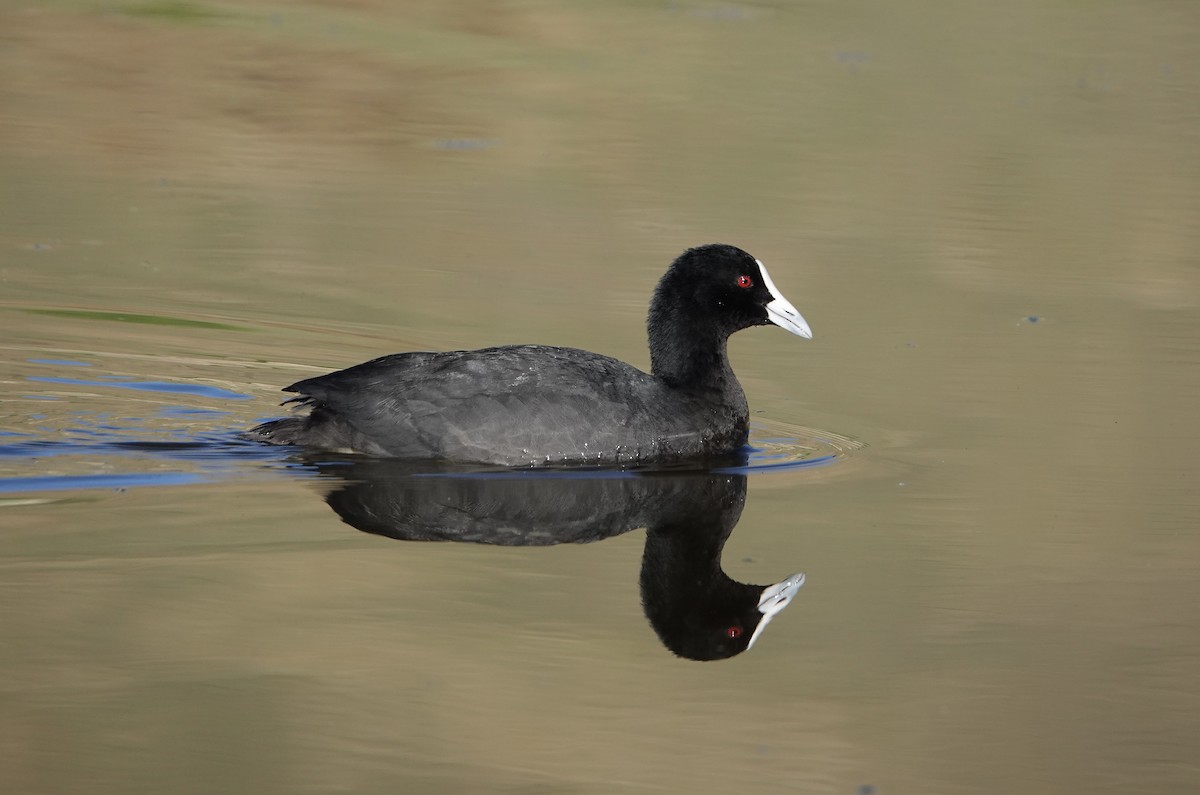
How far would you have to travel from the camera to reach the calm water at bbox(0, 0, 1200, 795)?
503 centimetres

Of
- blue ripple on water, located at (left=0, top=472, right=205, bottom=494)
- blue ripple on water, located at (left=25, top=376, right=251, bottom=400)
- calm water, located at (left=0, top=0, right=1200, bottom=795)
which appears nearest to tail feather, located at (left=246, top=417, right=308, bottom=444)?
calm water, located at (left=0, top=0, right=1200, bottom=795)

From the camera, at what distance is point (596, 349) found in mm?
9430

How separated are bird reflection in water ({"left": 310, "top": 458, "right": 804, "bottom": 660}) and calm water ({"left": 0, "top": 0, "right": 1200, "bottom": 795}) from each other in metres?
0.04

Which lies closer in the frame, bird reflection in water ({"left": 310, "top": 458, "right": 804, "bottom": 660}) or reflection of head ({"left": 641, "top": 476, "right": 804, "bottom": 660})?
reflection of head ({"left": 641, "top": 476, "right": 804, "bottom": 660})

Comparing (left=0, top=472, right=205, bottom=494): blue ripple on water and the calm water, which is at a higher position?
the calm water

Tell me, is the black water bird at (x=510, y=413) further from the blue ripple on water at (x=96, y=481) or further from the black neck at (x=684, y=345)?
the blue ripple on water at (x=96, y=481)

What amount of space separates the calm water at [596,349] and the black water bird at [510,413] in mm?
281

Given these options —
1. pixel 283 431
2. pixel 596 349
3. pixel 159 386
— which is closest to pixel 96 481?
pixel 283 431

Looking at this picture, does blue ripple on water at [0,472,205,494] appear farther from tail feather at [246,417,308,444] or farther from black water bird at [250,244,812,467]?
black water bird at [250,244,812,467]

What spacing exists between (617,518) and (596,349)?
2.54 metres

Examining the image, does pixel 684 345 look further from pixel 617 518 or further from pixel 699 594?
pixel 699 594

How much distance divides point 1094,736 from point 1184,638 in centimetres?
96

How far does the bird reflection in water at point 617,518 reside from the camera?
19.7 ft

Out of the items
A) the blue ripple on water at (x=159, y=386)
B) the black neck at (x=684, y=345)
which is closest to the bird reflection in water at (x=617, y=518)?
the black neck at (x=684, y=345)
